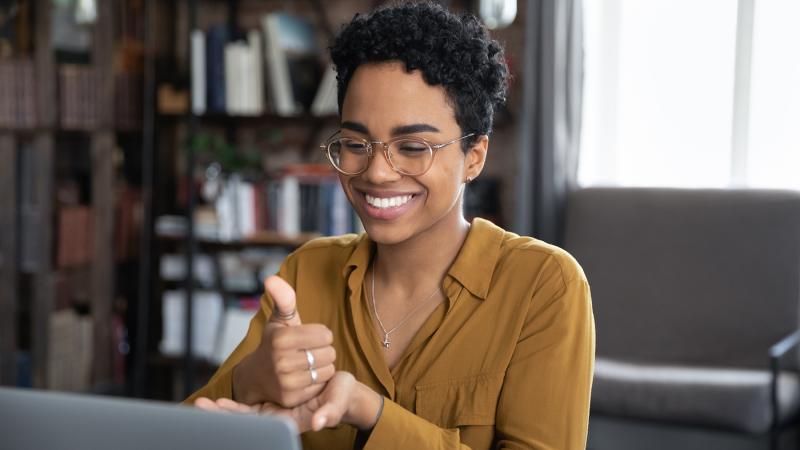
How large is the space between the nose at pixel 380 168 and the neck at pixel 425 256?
159 mm

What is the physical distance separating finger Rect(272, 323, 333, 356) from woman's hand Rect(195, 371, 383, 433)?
2.0 inches

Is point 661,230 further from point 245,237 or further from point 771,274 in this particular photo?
point 245,237

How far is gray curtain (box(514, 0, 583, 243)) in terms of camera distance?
132 inches

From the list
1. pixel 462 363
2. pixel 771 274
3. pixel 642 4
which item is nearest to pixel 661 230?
pixel 771 274

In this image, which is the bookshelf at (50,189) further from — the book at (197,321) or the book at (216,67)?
the book at (216,67)

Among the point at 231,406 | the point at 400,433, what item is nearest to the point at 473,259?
the point at 400,433

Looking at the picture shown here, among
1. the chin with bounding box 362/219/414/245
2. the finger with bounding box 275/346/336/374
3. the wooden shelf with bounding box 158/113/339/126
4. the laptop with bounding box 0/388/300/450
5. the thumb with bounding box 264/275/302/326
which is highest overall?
the wooden shelf with bounding box 158/113/339/126

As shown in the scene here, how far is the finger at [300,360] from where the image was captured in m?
1.01

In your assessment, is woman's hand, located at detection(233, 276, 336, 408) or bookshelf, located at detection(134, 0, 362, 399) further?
bookshelf, located at detection(134, 0, 362, 399)

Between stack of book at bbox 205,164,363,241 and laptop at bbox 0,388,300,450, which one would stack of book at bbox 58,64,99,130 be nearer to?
stack of book at bbox 205,164,363,241

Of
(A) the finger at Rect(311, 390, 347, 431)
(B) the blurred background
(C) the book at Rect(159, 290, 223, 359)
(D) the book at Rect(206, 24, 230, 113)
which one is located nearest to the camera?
(A) the finger at Rect(311, 390, 347, 431)

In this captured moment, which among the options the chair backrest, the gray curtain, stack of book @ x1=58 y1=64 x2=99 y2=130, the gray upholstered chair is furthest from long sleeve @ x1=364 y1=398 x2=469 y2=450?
stack of book @ x1=58 y1=64 x2=99 y2=130

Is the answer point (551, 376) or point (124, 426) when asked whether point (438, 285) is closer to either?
point (551, 376)

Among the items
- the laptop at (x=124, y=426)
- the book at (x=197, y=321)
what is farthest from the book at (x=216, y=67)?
the laptop at (x=124, y=426)
